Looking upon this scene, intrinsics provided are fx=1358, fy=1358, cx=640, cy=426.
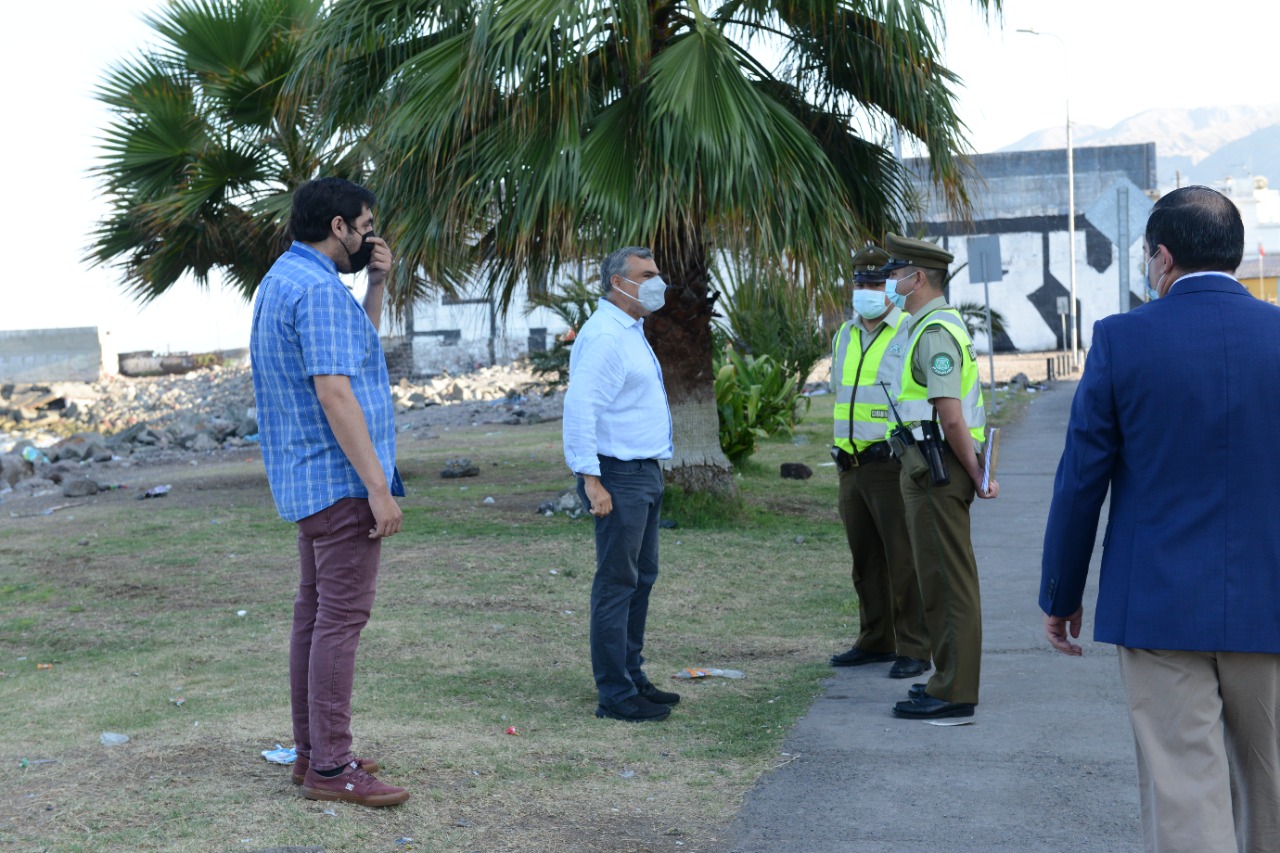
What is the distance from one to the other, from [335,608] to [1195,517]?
2.59 m

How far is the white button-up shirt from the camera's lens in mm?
5477

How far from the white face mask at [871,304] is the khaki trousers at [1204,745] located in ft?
11.4

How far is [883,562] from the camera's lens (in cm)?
661


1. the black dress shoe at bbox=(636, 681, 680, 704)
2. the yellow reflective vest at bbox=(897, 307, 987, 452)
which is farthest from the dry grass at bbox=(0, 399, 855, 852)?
the yellow reflective vest at bbox=(897, 307, 987, 452)

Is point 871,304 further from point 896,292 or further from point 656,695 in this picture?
point 656,695

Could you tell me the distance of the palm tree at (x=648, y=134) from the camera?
9.06 meters

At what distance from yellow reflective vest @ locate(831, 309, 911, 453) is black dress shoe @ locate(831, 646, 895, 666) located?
100cm

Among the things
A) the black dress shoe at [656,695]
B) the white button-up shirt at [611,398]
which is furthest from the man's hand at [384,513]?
the black dress shoe at [656,695]

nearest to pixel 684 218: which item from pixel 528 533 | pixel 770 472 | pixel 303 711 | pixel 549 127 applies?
pixel 549 127

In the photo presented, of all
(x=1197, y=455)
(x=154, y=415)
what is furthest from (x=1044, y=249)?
(x=1197, y=455)

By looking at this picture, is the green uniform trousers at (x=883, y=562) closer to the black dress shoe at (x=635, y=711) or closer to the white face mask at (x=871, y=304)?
the white face mask at (x=871, y=304)

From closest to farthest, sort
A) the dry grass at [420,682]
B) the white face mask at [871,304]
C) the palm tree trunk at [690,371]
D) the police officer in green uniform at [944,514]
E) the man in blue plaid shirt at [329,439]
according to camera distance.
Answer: the man in blue plaid shirt at [329,439] → the dry grass at [420,682] → the police officer in green uniform at [944,514] → the white face mask at [871,304] → the palm tree trunk at [690,371]

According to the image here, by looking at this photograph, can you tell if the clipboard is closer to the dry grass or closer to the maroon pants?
the dry grass

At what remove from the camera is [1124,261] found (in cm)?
1516
